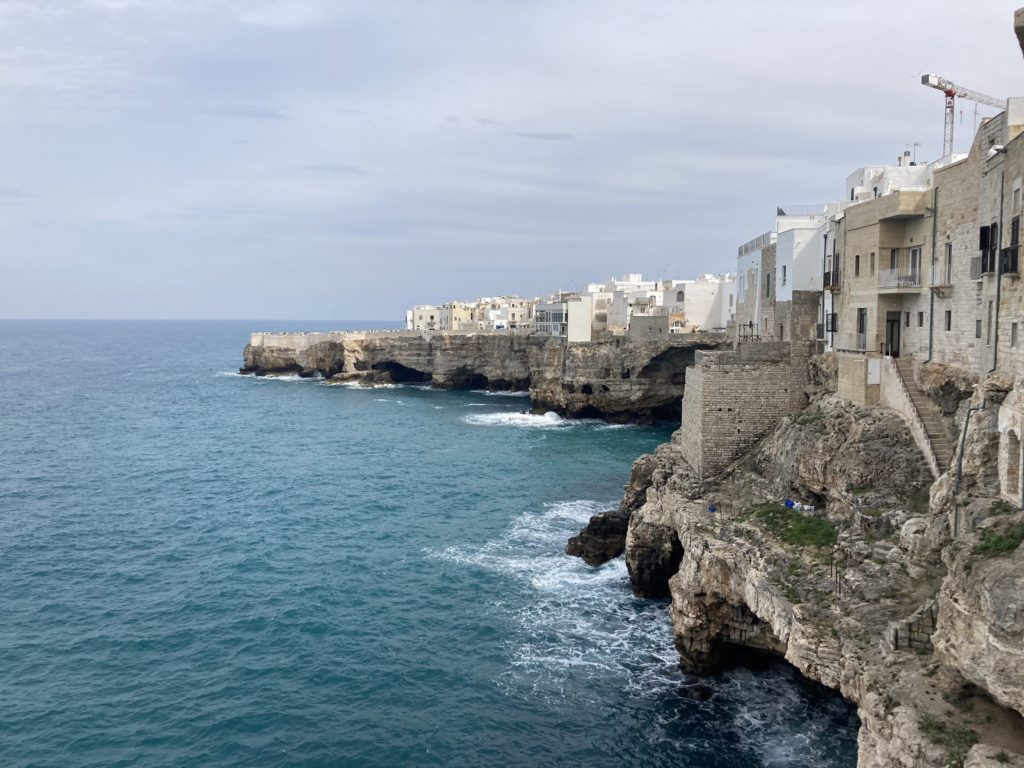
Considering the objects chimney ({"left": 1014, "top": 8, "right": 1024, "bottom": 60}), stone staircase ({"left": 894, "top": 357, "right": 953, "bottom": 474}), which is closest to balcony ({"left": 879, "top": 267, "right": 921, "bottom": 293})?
stone staircase ({"left": 894, "top": 357, "right": 953, "bottom": 474})

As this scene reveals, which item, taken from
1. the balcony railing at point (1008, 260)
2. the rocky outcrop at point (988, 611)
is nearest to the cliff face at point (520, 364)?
the balcony railing at point (1008, 260)

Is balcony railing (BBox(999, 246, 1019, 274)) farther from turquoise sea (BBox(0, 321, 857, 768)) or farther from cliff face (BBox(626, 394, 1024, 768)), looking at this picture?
turquoise sea (BBox(0, 321, 857, 768))

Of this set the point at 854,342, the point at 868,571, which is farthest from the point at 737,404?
the point at 868,571

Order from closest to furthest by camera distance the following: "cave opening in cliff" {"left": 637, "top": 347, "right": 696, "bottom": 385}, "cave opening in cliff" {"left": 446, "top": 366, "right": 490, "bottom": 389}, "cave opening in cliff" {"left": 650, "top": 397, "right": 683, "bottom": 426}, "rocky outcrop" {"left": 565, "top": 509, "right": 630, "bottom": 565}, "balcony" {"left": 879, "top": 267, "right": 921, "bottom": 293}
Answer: "balcony" {"left": 879, "top": 267, "right": 921, "bottom": 293}, "rocky outcrop" {"left": 565, "top": 509, "right": 630, "bottom": 565}, "cave opening in cliff" {"left": 637, "top": 347, "right": 696, "bottom": 385}, "cave opening in cliff" {"left": 650, "top": 397, "right": 683, "bottom": 426}, "cave opening in cliff" {"left": 446, "top": 366, "right": 490, "bottom": 389}

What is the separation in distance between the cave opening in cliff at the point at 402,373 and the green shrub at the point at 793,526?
74.2 meters

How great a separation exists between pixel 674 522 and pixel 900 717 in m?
13.7

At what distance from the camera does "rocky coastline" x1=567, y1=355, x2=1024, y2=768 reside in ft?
43.4

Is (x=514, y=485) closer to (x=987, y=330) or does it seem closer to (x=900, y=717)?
(x=987, y=330)

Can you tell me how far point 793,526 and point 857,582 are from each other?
16.1 ft

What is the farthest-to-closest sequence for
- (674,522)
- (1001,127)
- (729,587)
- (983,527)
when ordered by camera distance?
(674,522), (729,587), (1001,127), (983,527)

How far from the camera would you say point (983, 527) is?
50.4 ft

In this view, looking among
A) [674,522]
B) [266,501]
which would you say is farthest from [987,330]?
[266,501]

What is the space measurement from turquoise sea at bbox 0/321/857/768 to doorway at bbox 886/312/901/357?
11.6m

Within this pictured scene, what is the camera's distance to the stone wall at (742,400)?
102ft
